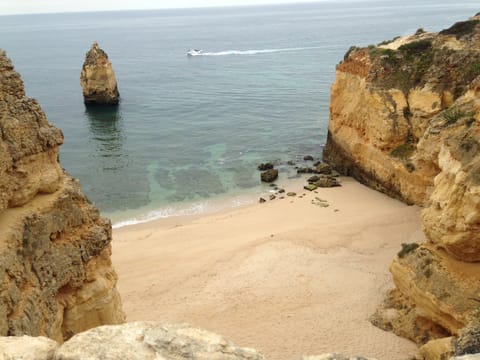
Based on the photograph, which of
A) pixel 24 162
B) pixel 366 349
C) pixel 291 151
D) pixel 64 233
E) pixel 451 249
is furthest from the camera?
pixel 291 151

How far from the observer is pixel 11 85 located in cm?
1130

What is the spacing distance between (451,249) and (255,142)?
33.6 meters

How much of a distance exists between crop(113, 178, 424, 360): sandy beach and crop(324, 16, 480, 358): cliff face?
67.3 inches

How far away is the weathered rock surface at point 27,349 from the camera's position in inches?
226

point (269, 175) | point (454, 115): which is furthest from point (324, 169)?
point (454, 115)

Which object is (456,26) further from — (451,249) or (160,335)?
(160,335)

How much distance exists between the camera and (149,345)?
580 cm

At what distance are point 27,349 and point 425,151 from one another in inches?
803

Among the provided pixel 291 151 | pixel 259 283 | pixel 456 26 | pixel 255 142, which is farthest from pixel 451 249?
pixel 255 142

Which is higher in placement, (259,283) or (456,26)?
(456,26)

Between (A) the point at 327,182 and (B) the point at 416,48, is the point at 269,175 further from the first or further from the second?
(B) the point at 416,48

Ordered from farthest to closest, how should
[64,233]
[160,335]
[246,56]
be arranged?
[246,56], [64,233], [160,335]

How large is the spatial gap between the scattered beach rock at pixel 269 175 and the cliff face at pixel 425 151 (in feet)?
16.2

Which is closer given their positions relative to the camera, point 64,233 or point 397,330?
point 64,233
